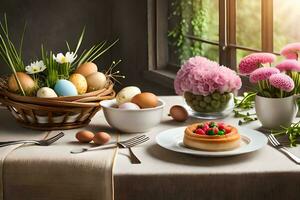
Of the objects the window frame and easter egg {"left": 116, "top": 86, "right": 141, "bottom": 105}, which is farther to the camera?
the window frame

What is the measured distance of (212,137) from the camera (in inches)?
49.2

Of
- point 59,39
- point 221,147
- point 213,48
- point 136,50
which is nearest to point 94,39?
point 59,39

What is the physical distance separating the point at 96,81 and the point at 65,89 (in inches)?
4.6

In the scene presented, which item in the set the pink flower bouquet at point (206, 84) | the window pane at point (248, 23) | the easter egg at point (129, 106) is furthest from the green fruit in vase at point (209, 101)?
the window pane at point (248, 23)

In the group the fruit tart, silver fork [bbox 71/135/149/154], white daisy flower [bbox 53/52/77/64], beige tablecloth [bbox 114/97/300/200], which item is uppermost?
white daisy flower [bbox 53/52/77/64]

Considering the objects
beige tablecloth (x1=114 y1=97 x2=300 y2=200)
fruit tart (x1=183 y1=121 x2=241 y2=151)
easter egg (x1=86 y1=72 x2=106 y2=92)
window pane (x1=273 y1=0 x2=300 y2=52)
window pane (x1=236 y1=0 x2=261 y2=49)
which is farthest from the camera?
window pane (x1=236 y1=0 x2=261 y2=49)

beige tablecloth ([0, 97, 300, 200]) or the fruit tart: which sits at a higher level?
the fruit tart

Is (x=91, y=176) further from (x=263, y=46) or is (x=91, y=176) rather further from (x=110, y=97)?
(x=263, y=46)

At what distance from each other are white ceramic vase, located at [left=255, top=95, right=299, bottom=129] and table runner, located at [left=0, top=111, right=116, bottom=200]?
1.45 feet

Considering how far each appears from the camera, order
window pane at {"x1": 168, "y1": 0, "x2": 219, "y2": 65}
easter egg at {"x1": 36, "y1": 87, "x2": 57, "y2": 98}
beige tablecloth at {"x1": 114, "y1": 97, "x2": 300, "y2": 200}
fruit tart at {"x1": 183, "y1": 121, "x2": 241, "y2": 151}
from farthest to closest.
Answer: window pane at {"x1": 168, "y1": 0, "x2": 219, "y2": 65} → easter egg at {"x1": 36, "y1": 87, "x2": 57, "y2": 98} → fruit tart at {"x1": 183, "y1": 121, "x2": 241, "y2": 151} → beige tablecloth at {"x1": 114, "y1": 97, "x2": 300, "y2": 200}

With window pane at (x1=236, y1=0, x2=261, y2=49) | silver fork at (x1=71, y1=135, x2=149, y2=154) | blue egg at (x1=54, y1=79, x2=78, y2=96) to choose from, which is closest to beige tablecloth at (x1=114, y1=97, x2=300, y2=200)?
silver fork at (x1=71, y1=135, x2=149, y2=154)

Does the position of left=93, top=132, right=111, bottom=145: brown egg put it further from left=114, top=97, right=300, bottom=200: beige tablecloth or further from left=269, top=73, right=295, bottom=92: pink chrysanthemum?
left=269, top=73, right=295, bottom=92: pink chrysanthemum

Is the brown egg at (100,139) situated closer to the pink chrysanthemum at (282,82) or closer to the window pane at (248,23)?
the pink chrysanthemum at (282,82)

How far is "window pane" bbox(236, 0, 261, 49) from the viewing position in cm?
286
